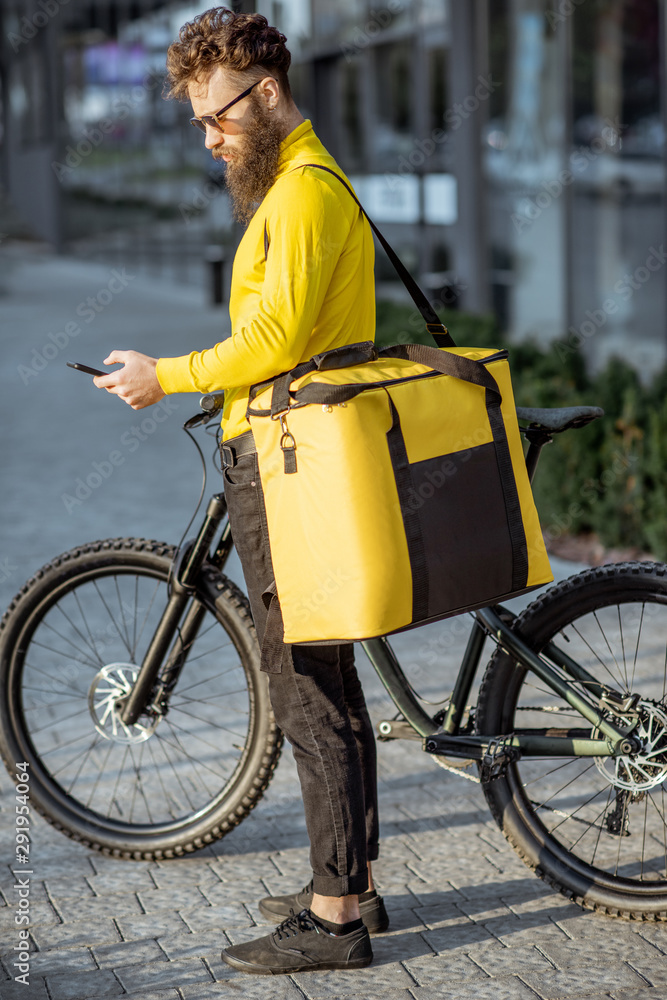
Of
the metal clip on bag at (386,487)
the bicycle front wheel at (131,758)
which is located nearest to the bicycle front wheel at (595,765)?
the metal clip on bag at (386,487)

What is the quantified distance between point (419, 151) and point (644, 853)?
35.2ft

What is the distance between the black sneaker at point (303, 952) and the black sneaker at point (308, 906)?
0.39 ft

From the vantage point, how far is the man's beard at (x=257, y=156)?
2.70 m

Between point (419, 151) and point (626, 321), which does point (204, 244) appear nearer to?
point (419, 151)

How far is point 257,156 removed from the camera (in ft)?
8.87

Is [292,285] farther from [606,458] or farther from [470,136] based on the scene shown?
[470,136]

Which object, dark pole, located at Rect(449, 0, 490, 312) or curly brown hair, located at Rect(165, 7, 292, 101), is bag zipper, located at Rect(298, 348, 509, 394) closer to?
curly brown hair, located at Rect(165, 7, 292, 101)

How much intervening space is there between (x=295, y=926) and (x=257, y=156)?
1.76 metres

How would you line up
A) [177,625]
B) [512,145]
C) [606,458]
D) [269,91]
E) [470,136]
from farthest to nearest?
1. [470,136]
2. [512,145]
3. [606,458]
4. [177,625]
5. [269,91]

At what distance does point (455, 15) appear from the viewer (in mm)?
11648

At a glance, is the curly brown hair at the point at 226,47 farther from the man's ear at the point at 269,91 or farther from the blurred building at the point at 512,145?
the blurred building at the point at 512,145

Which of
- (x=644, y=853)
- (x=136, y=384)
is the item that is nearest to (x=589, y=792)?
(x=644, y=853)

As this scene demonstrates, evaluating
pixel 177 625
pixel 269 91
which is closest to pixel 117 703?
pixel 177 625

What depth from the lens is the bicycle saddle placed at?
2973 mm
